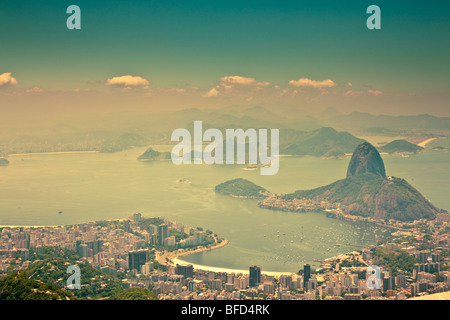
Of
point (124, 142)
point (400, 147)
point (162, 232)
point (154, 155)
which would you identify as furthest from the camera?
point (124, 142)

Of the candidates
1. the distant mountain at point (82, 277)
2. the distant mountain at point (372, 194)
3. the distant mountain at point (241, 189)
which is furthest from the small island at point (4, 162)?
the distant mountain at point (82, 277)

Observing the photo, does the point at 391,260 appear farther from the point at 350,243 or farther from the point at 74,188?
the point at 74,188

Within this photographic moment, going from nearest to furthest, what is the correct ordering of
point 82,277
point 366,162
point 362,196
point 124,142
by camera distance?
1. point 82,277
2. point 362,196
3. point 366,162
4. point 124,142

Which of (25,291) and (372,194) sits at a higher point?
(372,194)

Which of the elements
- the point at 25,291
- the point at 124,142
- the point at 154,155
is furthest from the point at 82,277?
the point at 124,142

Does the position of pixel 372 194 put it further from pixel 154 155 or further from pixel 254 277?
pixel 154 155

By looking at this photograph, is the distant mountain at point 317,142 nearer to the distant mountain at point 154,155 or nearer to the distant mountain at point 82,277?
the distant mountain at point 154,155
